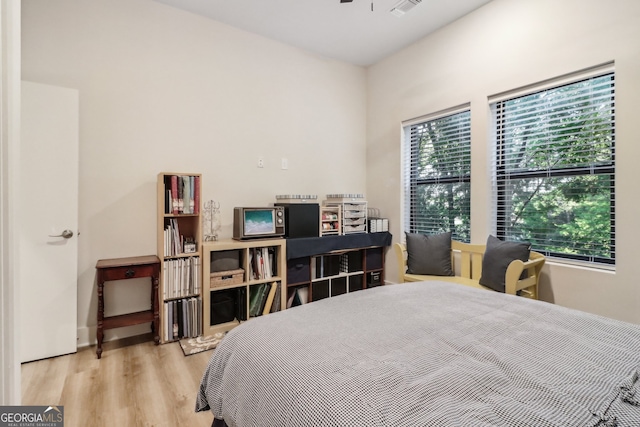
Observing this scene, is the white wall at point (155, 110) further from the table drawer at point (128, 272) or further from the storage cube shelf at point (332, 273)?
the storage cube shelf at point (332, 273)

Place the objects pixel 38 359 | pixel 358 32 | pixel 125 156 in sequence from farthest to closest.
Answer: pixel 358 32 < pixel 125 156 < pixel 38 359

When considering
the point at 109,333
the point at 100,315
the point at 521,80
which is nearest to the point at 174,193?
the point at 100,315

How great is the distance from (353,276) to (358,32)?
2.63 m

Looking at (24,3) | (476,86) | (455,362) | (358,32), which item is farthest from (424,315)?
(24,3)

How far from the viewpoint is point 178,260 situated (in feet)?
8.52

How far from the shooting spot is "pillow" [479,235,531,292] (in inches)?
93.6

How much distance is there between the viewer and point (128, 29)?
103 inches

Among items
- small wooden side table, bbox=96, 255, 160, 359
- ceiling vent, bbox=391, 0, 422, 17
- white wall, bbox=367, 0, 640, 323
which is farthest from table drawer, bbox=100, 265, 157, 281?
ceiling vent, bbox=391, 0, 422, 17

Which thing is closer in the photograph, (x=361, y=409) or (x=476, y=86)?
(x=361, y=409)

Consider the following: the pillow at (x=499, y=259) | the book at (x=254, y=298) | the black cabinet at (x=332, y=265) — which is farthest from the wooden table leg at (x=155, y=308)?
the pillow at (x=499, y=259)

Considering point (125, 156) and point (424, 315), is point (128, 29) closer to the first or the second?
point (125, 156)

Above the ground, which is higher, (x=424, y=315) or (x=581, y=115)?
(x=581, y=115)

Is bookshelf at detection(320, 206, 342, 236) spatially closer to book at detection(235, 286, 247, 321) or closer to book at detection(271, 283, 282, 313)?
book at detection(271, 283, 282, 313)

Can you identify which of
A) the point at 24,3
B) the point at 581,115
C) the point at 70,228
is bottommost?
the point at 70,228
